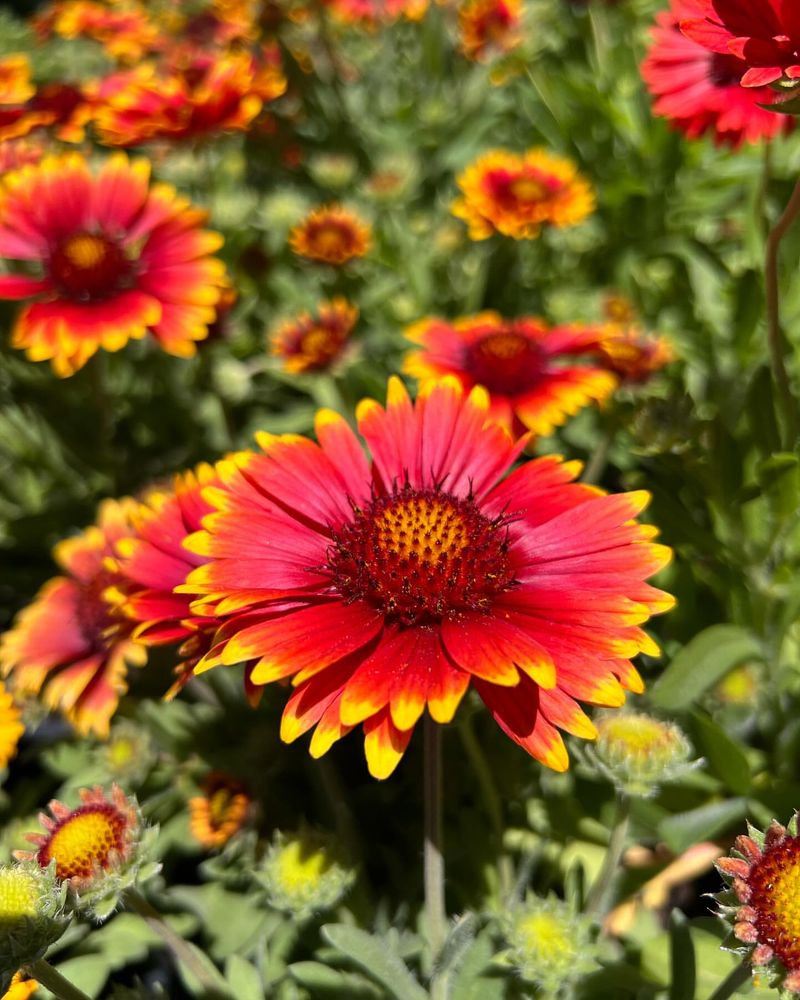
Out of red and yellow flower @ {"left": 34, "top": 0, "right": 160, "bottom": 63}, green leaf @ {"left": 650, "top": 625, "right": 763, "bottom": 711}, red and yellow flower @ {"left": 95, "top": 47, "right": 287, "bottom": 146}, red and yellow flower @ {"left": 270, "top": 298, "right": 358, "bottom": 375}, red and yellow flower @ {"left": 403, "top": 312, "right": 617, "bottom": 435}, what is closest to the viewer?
green leaf @ {"left": 650, "top": 625, "right": 763, "bottom": 711}

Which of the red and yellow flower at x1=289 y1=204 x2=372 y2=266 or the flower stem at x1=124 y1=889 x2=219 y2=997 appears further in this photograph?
the red and yellow flower at x1=289 y1=204 x2=372 y2=266

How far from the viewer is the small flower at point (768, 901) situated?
689mm

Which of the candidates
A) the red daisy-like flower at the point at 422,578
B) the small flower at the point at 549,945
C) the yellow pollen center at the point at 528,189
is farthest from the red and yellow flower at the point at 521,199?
the small flower at the point at 549,945

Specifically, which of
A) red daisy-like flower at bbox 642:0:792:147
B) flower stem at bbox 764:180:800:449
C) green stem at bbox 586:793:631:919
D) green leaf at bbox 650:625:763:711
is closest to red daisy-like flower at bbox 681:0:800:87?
flower stem at bbox 764:180:800:449

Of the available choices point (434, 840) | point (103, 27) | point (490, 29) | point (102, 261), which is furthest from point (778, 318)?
point (103, 27)

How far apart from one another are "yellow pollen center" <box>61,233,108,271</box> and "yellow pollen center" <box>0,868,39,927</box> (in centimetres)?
110

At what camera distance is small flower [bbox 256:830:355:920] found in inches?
39.1

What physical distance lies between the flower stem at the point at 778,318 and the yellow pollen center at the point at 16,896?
102 centimetres

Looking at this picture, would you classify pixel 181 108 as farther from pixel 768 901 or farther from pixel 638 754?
pixel 768 901

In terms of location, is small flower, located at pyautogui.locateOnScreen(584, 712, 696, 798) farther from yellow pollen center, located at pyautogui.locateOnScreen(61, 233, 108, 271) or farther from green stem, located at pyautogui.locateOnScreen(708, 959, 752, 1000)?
yellow pollen center, located at pyautogui.locateOnScreen(61, 233, 108, 271)

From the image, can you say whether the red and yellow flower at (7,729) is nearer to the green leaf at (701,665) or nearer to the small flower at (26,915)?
the small flower at (26,915)

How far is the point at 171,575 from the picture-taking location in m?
1.02

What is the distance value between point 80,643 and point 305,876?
0.53 meters

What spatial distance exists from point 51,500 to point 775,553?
4.77 ft
